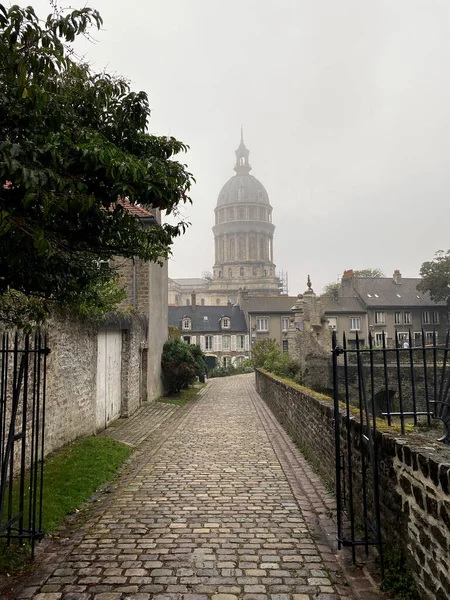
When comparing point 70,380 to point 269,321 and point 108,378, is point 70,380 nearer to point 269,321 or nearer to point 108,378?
point 108,378

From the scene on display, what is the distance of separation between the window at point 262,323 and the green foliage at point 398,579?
161 ft

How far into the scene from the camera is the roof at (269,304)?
179ft

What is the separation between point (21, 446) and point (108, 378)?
668 centimetres

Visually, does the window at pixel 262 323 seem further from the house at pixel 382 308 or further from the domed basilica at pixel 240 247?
the domed basilica at pixel 240 247

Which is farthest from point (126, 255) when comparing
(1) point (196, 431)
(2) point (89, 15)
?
(1) point (196, 431)

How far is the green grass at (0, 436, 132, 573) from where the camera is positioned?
4.79 metres

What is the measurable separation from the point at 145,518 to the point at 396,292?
2121 inches

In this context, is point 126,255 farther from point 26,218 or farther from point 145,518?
point 145,518

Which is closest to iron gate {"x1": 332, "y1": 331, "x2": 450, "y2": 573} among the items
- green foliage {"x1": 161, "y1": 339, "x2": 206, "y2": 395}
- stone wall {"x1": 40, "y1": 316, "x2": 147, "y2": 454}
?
stone wall {"x1": 40, "y1": 316, "x2": 147, "y2": 454}

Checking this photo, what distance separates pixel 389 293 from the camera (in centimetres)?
5509

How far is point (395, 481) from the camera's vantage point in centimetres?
419

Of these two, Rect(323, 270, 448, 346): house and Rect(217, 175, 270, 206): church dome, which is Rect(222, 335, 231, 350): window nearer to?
Rect(323, 270, 448, 346): house

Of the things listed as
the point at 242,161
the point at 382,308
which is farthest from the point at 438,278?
the point at 242,161

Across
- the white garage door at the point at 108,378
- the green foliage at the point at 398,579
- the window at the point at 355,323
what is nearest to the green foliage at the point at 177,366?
the white garage door at the point at 108,378
